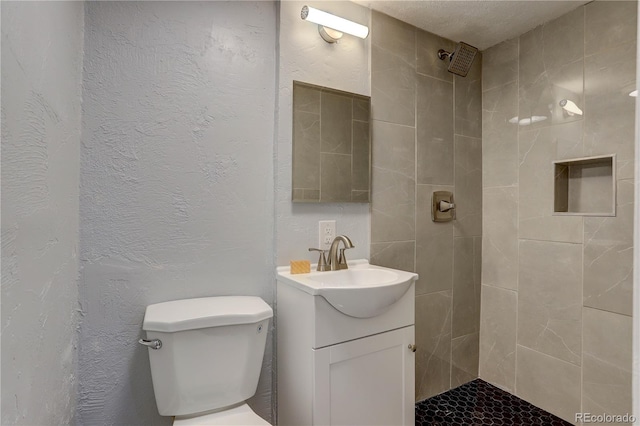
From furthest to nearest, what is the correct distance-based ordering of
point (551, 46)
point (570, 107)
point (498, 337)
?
point (498, 337)
point (551, 46)
point (570, 107)

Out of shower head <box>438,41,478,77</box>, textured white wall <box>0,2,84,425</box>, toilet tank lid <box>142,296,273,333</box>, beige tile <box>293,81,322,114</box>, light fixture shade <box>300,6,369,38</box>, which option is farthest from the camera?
shower head <box>438,41,478,77</box>

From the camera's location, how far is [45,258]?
0.93m

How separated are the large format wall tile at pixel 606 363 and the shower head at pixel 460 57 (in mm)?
1494

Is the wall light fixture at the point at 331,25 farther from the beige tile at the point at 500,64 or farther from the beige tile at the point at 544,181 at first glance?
the beige tile at the point at 544,181

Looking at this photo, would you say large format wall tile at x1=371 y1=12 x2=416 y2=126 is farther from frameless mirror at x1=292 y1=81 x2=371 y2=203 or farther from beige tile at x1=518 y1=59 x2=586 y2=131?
beige tile at x1=518 y1=59 x2=586 y2=131

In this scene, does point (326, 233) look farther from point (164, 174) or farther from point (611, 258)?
point (611, 258)

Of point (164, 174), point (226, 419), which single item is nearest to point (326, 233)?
point (164, 174)

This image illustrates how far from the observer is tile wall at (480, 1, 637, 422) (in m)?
1.65

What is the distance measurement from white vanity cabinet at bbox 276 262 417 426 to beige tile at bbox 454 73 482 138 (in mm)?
1257

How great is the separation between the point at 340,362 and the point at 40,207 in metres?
1.10

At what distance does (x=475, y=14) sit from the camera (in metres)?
1.89

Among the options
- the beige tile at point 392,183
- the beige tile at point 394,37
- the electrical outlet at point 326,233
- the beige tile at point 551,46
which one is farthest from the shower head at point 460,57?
the electrical outlet at point 326,233

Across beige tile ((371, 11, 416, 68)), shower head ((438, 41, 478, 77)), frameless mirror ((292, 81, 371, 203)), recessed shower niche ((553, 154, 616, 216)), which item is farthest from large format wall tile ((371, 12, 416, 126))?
recessed shower niche ((553, 154, 616, 216))

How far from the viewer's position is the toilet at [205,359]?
3.90ft
